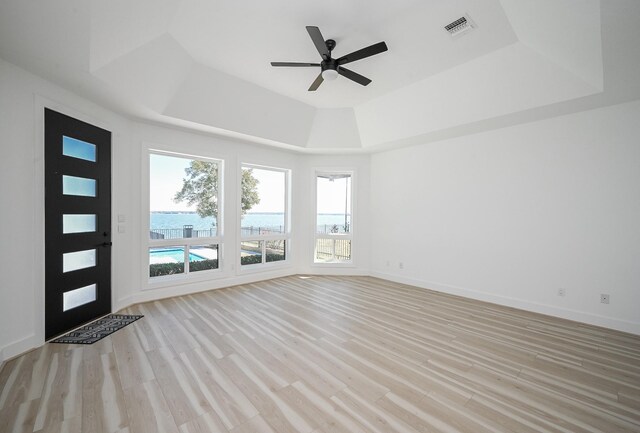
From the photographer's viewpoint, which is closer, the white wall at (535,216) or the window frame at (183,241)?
the white wall at (535,216)

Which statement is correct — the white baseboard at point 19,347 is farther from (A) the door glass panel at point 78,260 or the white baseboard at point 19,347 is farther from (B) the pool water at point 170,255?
(B) the pool water at point 170,255

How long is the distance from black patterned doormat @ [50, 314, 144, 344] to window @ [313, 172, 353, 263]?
3.84 m

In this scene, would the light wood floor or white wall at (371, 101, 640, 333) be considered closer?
the light wood floor

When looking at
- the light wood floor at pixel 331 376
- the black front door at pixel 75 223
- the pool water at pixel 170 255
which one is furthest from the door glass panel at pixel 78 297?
the pool water at pixel 170 255

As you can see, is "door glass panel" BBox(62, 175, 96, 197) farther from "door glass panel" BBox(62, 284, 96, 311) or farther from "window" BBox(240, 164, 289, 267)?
"window" BBox(240, 164, 289, 267)

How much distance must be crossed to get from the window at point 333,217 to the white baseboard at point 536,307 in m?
1.64

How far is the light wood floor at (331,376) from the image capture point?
1.86 m

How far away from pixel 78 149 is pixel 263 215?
128 inches

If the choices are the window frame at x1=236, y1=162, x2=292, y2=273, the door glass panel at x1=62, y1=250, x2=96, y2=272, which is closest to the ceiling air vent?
the window frame at x1=236, y1=162, x2=292, y2=273

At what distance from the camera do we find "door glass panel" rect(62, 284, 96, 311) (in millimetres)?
3257

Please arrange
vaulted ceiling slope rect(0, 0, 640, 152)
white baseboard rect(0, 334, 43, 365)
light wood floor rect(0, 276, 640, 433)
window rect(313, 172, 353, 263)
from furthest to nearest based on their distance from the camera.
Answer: window rect(313, 172, 353, 263) < white baseboard rect(0, 334, 43, 365) < vaulted ceiling slope rect(0, 0, 640, 152) < light wood floor rect(0, 276, 640, 433)

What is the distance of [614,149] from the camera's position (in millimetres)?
3512

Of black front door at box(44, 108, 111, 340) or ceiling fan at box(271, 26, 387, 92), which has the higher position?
ceiling fan at box(271, 26, 387, 92)

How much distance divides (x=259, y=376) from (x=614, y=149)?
16.8 feet
